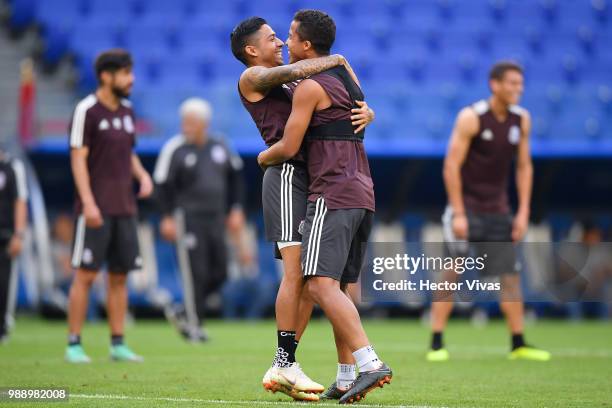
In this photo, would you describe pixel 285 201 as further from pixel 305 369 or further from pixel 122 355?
pixel 122 355

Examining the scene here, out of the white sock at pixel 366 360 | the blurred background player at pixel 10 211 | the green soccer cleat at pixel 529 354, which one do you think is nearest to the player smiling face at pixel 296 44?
the white sock at pixel 366 360

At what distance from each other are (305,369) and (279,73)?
105 inches

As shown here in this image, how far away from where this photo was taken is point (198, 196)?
11070mm

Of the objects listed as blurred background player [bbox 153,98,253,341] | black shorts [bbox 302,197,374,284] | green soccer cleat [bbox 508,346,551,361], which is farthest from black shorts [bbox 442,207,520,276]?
blurred background player [bbox 153,98,253,341]

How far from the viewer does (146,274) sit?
565 inches

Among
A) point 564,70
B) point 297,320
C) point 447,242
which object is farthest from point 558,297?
point 564,70

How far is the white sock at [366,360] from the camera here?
527 centimetres

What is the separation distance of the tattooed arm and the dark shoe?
1.52 metres

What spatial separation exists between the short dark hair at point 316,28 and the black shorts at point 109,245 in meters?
3.12

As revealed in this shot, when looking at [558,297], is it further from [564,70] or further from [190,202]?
[564,70]

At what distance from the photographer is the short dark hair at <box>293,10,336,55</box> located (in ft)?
18.4

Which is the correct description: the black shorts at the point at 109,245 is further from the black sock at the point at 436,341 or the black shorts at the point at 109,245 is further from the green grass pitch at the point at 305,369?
the black sock at the point at 436,341

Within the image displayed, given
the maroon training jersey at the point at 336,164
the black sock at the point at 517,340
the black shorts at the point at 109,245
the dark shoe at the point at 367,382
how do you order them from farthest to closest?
the black sock at the point at 517,340, the black shorts at the point at 109,245, the maroon training jersey at the point at 336,164, the dark shoe at the point at 367,382

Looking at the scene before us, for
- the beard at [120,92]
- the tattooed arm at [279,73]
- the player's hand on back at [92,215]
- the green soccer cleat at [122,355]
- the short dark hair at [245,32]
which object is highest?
the short dark hair at [245,32]
